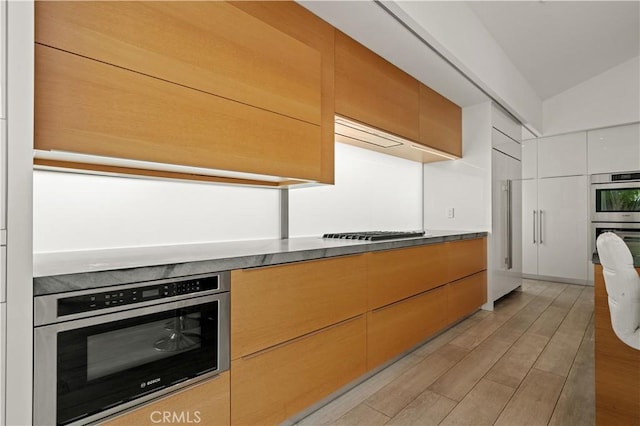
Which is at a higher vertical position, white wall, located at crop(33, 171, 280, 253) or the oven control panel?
white wall, located at crop(33, 171, 280, 253)

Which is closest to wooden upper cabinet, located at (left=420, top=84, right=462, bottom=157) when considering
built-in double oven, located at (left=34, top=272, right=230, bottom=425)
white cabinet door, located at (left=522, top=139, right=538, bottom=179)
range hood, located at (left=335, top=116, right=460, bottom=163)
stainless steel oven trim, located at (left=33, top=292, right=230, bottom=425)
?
range hood, located at (left=335, top=116, right=460, bottom=163)

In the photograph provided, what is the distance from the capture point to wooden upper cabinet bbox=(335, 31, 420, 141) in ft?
6.91

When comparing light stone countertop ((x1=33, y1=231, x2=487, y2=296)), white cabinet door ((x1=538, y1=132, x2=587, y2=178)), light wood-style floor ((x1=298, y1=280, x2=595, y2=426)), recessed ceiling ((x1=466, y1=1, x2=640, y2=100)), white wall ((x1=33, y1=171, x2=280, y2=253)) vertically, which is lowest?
light wood-style floor ((x1=298, y1=280, x2=595, y2=426))

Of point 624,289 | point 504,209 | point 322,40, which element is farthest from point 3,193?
point 504,209

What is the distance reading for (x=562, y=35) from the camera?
335 cm

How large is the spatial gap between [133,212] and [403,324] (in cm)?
179

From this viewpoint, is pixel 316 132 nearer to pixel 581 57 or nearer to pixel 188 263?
pixel 188 263

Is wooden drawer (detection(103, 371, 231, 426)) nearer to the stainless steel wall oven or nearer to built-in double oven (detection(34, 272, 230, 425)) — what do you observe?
built-in double oven (detection(34, 272, 230, 425))

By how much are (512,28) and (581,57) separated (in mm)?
1480

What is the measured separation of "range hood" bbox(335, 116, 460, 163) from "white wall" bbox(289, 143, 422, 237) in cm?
10

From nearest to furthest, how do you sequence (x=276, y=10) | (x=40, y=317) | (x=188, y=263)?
1. (x=40, y=317)
2. (x=188, y=263)
3. (x=276, y=10)

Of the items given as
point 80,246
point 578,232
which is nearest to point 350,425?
point 80,246

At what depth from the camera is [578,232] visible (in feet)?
15.1

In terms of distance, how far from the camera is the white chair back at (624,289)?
1175mm
